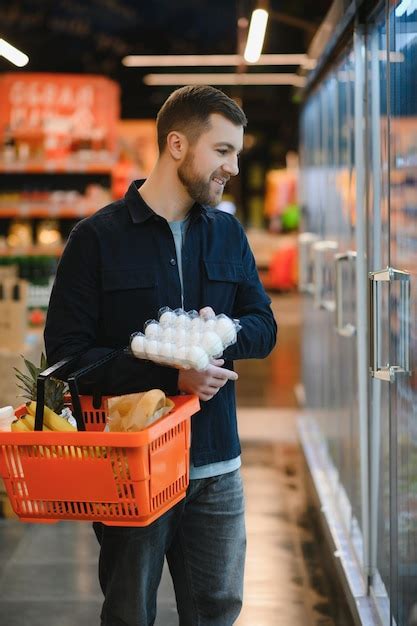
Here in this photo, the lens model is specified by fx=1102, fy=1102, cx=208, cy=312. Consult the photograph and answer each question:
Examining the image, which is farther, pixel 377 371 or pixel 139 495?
pixel 377 371

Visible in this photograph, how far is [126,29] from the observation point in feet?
51.4

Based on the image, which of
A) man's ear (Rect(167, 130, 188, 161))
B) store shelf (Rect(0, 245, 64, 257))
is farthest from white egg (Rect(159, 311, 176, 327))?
store shelf (Rect(0, 245, 64, 257))

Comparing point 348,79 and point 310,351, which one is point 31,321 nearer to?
point 310,351

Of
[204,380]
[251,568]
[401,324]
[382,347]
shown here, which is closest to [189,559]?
[204,380]

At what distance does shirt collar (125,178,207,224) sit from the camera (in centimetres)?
284

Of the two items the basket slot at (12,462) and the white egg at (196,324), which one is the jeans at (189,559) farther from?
the white egg at (196,324)

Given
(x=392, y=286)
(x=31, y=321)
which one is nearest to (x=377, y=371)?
(x=392, y=286)

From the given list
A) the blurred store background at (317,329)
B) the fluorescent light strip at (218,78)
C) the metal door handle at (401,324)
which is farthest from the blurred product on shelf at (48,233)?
the metal door handle at (401,324)

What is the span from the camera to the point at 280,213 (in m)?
22.6

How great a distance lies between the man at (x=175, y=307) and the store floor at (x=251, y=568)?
1.46 metres

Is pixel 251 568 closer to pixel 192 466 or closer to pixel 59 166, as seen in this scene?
pixel 192 466

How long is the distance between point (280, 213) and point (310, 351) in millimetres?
14900

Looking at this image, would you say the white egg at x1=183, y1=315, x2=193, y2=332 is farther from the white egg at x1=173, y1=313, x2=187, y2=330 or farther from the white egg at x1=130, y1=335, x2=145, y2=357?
the white egg at x1=130, y1=335, x2=145, y2=357

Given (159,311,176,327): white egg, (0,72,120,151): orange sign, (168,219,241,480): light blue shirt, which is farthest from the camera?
(0,72,120,151): orange sign
